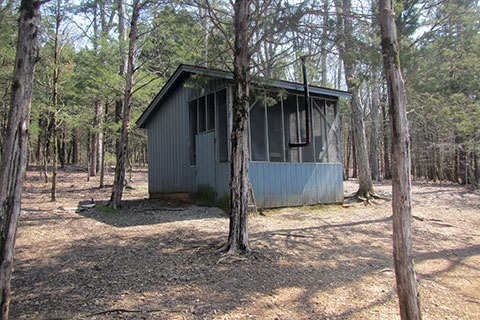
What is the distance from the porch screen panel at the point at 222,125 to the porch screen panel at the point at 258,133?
0.79 m

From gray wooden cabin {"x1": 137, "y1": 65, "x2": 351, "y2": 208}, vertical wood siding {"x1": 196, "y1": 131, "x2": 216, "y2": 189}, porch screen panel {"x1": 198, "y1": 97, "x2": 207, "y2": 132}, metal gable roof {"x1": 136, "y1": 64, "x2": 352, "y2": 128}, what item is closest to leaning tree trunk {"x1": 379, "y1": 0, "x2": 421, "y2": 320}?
metal gable roof {"x1": 136, "y1": 64, "x2": 352, "y2": 128}

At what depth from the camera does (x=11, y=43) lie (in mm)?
10008

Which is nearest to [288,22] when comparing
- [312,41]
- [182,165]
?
[312,41]

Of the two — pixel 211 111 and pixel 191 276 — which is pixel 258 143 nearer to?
pixel 211 111

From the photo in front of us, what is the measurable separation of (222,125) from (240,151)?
13.7ft

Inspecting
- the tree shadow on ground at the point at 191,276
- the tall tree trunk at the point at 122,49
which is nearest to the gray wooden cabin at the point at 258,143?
the tall tree trunk at the point at 122,49

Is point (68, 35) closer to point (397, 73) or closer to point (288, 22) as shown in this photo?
point (288, 22)

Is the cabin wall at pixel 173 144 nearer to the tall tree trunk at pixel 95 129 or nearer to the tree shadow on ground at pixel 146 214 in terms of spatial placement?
the tree shadow on ground at pixel 146 214

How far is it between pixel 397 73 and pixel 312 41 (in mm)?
3249

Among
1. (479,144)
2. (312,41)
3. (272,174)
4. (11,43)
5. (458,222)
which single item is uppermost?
(11,43)

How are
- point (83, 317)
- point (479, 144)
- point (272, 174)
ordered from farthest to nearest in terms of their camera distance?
point (479, 144), point (272, 174), point (83, 317)

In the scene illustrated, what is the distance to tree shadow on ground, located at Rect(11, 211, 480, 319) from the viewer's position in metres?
3.24

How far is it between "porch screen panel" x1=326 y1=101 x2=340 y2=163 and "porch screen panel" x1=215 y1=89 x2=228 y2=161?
3.94m

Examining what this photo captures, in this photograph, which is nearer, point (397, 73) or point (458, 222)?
point (397, 73)
